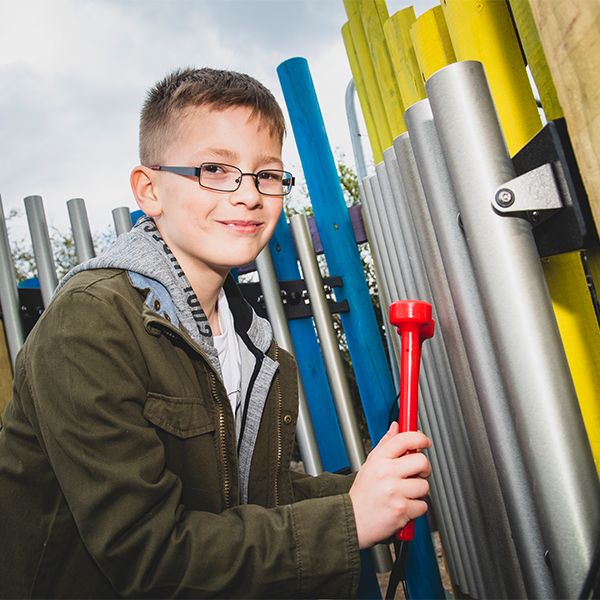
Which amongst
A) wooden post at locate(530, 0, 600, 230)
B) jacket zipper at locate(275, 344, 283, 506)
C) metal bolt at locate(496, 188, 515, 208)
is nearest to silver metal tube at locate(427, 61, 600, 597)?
metal bolt at locate(496, 188, 515, 208)

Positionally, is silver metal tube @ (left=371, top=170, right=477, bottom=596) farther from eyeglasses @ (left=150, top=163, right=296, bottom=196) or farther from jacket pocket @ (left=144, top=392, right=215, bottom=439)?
jacket pocket @ (left=144, top=392, right=215, bottom=439)

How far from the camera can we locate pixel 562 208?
81cm

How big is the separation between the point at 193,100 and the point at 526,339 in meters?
1.21

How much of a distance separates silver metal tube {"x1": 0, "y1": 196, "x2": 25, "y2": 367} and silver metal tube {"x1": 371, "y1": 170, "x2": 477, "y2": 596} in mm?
1513

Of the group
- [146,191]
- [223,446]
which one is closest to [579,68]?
[223,446]

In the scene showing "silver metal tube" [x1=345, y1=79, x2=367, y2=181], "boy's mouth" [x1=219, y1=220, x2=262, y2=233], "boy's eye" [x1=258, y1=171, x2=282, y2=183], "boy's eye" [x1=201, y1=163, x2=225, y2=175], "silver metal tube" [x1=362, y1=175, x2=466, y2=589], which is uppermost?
"silver metal tube" [x1=345, y1=79, x2=367, y2=181]

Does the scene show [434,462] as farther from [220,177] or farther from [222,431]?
[220,177]

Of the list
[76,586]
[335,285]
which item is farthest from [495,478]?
[335,285]

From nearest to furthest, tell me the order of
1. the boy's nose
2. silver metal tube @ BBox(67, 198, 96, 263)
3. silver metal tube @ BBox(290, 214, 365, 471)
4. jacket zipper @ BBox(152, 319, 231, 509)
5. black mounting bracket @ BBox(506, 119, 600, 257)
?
black mounting bracket @ BBox(506, 119, 600, 257), jacket zipper @ BBox(152, 319, 231, 509), the boy's nose, silver metal tube @ BBox(290, 214, 365, 471), silver metal tube @ BBox(67, 198, 96, 263)

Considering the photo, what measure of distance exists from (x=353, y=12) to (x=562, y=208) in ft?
6.35

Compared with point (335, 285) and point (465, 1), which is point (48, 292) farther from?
Result: point (465, 1)

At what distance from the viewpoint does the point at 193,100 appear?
1.65m

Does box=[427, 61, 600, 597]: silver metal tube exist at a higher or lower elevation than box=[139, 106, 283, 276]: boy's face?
lower

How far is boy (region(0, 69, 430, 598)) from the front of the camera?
107 centimetres
